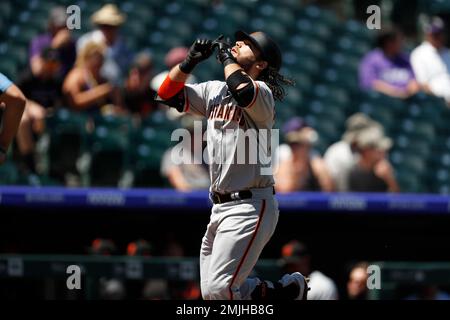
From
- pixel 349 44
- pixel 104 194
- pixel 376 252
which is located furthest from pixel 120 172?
pixel 349 44

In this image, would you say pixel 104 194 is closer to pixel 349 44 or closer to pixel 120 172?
pixel 120 172

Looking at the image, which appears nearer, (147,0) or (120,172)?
(120,172)

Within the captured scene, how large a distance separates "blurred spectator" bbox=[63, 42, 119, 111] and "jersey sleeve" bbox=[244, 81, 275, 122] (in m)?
4.08

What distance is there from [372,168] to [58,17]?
3.12 metres

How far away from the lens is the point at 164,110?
10336 millimetres

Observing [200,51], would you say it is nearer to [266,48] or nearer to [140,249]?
[266,48]

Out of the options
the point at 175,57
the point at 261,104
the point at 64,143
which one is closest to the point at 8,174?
the point at 64,143

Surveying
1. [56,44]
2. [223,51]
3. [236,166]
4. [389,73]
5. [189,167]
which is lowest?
[236,166]

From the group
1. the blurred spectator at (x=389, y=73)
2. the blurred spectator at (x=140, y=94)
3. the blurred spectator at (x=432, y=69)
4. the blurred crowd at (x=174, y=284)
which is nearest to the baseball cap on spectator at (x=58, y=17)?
the blurred spectator at (x=140, y=94)

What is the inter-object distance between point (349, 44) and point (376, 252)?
2.93 m

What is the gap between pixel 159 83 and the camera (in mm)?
10281

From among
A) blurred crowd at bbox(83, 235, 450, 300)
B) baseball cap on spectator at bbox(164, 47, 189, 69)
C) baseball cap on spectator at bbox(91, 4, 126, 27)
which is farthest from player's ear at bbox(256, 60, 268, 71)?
baseball cap on spectator at bbox(91, 4, 126, 27)

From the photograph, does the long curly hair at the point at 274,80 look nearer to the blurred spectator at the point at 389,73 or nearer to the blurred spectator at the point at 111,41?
the blurred spectator at the point at 111,41

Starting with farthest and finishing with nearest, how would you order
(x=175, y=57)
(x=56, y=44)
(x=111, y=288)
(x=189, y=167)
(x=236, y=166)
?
1. (x=56, y=44)
2. (x=175, y=57)
3. (x=189, y=167)
4. (x=111, y=288)
5. (x=236, y=166)
